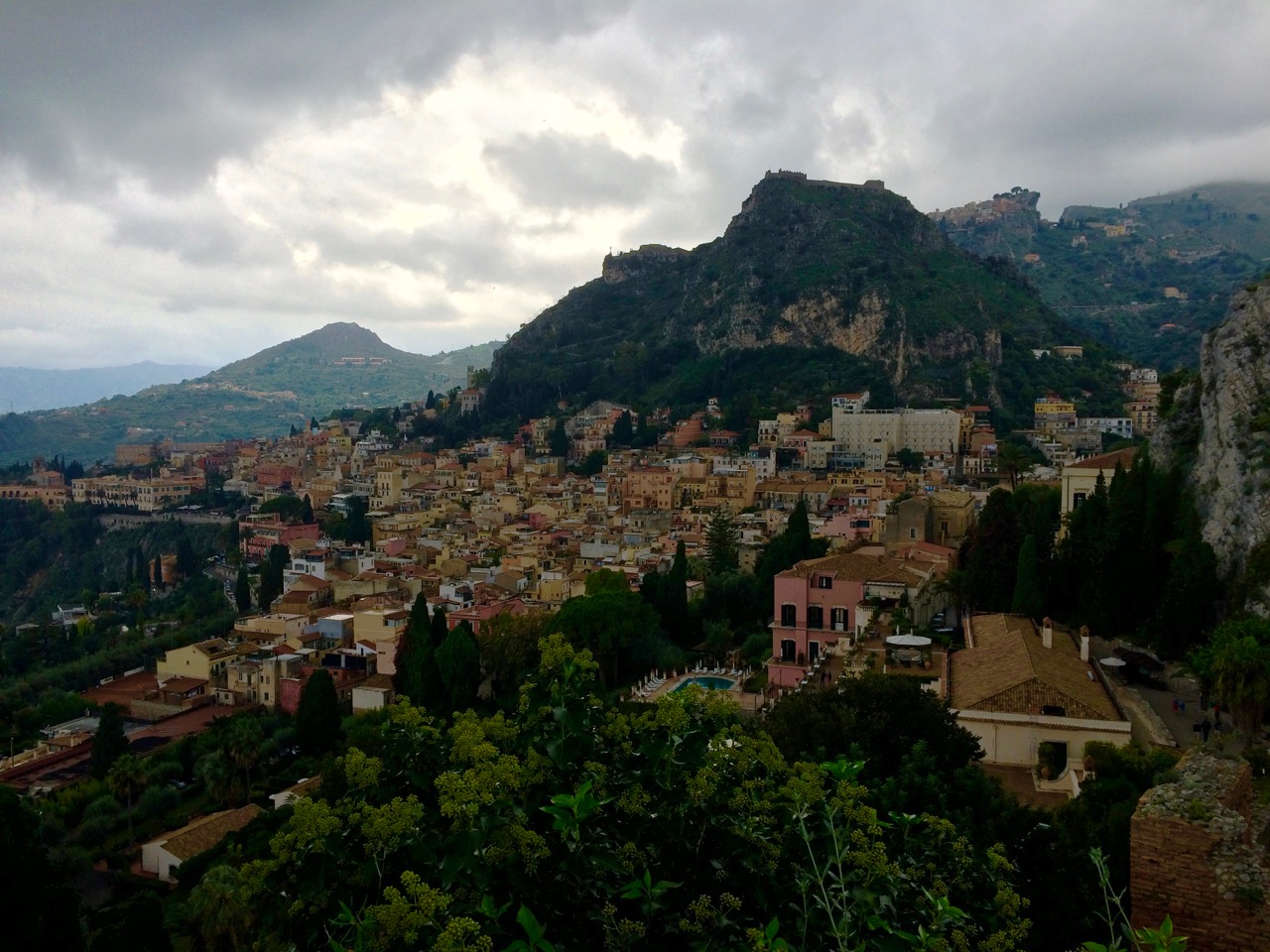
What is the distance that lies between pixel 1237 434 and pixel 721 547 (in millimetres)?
21500

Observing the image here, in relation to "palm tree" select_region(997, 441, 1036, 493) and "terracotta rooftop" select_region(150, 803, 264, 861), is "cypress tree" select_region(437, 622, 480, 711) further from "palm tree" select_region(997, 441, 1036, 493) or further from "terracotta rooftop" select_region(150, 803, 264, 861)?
"palm tree" select_region(997, 441, 1036, 493)

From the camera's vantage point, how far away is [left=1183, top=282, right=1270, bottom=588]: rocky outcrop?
18797 millimetres

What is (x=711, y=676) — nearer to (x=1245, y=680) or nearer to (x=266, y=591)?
(x=1245, y=680)

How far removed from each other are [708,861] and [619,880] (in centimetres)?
47

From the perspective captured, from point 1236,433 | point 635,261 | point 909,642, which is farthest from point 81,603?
point 635,261

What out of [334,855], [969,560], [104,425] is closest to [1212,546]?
[969,560]

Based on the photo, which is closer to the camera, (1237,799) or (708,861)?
(708,861)

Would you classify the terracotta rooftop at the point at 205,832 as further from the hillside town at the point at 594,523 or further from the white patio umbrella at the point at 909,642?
the white patio umbrella at the point at 909,642

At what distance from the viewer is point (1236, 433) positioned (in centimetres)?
2062

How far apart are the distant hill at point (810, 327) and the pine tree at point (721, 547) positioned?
130ft

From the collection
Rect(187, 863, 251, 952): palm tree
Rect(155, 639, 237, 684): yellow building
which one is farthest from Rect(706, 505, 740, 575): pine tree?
Rect(187, 863, 251, 952): palm tree

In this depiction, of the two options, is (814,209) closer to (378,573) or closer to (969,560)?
(378,573)

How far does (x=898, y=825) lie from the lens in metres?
5.40

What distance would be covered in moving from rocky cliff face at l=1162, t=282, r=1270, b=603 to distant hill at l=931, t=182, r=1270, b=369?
3202 inches
